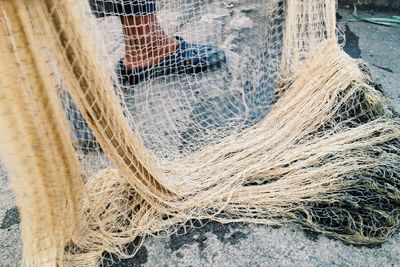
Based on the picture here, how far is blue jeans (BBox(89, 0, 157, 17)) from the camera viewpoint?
1.65 m

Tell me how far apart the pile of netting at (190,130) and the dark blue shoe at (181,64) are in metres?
0.01

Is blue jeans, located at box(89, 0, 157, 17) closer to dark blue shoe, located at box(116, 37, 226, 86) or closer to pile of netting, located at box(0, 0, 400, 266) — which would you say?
pile of netting, located at box(0, 0, 400, 266)

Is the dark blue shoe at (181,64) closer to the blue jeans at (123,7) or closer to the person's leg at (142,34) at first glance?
the person's leg at (142,34)

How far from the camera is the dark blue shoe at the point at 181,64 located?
192 cm

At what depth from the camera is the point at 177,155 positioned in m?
1.76

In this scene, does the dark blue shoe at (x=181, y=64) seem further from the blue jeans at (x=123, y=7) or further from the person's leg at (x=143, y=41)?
the blue jeans at (x=123, y=7)

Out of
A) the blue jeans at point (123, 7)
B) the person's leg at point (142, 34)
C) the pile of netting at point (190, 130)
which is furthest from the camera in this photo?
the person's leg at point (142, 34)

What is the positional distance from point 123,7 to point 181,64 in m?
0.43

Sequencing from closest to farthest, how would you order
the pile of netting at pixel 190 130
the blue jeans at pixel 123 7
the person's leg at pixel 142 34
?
the pile of netting at pixel 190 130 → the blue jeans at pixel 123 7 → the person's leg at pixel 142 34

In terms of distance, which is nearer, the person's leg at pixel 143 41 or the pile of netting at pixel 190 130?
the pile of netting at pixel 190 130

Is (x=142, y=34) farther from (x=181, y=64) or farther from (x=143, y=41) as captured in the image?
(x=181, y=64)

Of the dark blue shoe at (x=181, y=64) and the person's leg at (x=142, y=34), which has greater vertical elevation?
the person's leg at (x=142, y=34)

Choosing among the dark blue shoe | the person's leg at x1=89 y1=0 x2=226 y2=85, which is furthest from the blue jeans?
the dark blue shoe

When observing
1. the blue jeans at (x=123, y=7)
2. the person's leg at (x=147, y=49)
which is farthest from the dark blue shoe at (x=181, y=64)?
the blue jeans at (x=123, y=7)
